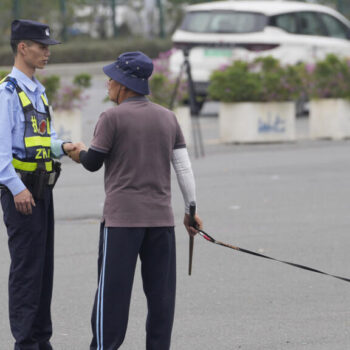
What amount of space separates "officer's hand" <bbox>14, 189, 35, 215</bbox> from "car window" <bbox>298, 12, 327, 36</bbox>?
1552 centimetres

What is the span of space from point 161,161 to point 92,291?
2449mm

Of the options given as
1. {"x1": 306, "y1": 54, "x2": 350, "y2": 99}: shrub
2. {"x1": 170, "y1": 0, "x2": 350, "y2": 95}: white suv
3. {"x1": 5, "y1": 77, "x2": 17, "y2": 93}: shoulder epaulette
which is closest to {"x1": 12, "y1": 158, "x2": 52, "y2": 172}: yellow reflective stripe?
{"x1": 5, "y1": 77, "x2": 17, "y2": 93}: shoulder epaulette

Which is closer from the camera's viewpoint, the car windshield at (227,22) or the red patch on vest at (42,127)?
the red patch on vest at (42,127)

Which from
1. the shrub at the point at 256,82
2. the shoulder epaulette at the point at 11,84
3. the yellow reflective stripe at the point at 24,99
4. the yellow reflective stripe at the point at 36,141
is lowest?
the shrub at the point at 256,82

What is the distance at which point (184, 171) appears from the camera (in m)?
5.11

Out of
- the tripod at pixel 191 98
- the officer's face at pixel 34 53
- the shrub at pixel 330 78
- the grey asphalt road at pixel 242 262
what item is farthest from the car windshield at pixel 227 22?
the officer's face at pixel 34 53

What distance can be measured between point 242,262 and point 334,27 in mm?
13465

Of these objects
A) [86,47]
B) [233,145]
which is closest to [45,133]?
[233,145]

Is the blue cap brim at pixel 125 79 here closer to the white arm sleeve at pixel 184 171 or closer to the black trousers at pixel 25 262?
the white arm sleeve at pixel 184 171

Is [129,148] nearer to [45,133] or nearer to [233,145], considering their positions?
[45,133]

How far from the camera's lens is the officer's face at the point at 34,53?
206 inches

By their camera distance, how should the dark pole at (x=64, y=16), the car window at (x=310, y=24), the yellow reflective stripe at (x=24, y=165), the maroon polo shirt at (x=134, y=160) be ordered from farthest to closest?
the dark pole at (x=64, y=16) → the car window at (x=310, y=24) → the yellow reflective stripe at (x=24, y=165) → the maroon polo shirt at (x=134, y=160)

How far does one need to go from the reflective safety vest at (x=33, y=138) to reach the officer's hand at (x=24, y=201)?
165 millimetres

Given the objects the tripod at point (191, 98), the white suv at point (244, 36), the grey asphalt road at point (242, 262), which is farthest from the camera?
the white suv at point (244, 36)
